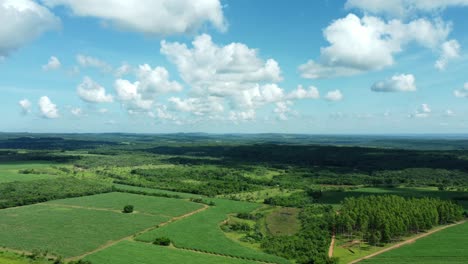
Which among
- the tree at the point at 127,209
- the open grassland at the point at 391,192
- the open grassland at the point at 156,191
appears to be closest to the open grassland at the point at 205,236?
the tree at the point at 127,209

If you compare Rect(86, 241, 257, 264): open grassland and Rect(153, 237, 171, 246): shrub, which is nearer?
Rect(86, 241, 257, 264): open grassland

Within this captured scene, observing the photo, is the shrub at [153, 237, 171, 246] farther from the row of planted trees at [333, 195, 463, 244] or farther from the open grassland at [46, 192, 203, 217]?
the row of planted trees at [333, 195, 463, 244]

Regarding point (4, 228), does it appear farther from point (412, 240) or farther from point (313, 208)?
point (412, 240)

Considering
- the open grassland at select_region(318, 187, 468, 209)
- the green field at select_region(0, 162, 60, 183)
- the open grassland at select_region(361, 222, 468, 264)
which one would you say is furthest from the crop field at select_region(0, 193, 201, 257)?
the open grassland at select_region(361, 222, 468, 264)

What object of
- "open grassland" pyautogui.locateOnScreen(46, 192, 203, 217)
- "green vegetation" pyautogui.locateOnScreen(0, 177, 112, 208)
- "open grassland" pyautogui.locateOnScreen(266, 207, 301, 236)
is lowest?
"open grassland" pyautogui.locateOnScreen(266, 207, 301, 236)

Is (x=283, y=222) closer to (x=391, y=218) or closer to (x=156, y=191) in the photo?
(x=391, y=218)

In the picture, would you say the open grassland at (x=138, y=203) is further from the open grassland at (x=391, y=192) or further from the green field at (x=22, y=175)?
the green field at (x=22, y=175)
